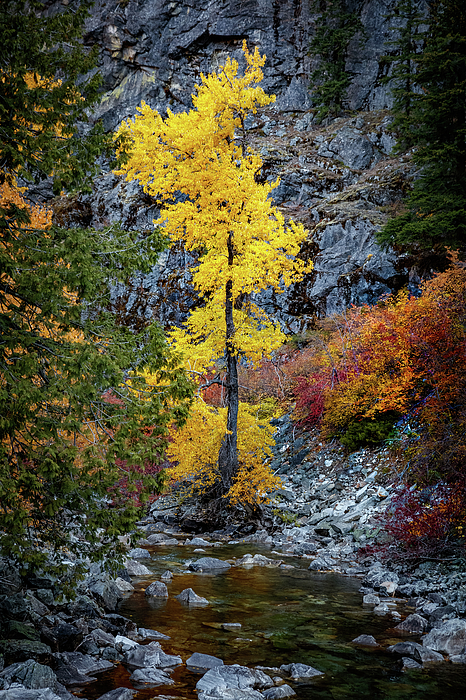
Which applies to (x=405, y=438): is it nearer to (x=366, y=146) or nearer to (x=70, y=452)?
(x=70, y=452)

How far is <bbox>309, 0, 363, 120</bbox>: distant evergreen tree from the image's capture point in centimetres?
4744

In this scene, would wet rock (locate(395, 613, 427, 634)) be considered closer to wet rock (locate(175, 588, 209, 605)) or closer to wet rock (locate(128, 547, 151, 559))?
wet rock (locate(175, 588, 209, 605))

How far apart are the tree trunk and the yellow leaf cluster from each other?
18 cm

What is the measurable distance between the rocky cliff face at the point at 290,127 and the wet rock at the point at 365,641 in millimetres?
21897

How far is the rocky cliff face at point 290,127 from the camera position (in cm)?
3006

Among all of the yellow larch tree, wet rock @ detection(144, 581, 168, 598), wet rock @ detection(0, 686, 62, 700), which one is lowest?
wet rock @ detection(0, 686, 62, 700)

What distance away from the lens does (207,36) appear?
5731 centimetres

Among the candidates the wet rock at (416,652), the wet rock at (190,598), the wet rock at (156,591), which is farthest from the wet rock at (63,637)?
the wet rock at (416,652)

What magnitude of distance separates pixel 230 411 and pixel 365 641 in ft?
28.0

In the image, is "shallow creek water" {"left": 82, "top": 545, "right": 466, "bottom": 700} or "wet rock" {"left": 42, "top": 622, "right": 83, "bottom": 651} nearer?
"shallow creek water" {"left": 82, "top": 545, "right": 466, "bottom": 700}

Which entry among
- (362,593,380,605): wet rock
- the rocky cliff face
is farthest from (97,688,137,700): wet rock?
the rocky cliff face

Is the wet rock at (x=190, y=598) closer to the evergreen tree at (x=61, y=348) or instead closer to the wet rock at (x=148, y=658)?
the wet rock at (x=148, y=658)

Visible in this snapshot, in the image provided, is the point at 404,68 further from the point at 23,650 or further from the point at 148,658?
the point at 23,650

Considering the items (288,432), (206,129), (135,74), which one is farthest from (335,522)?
(135,74)
